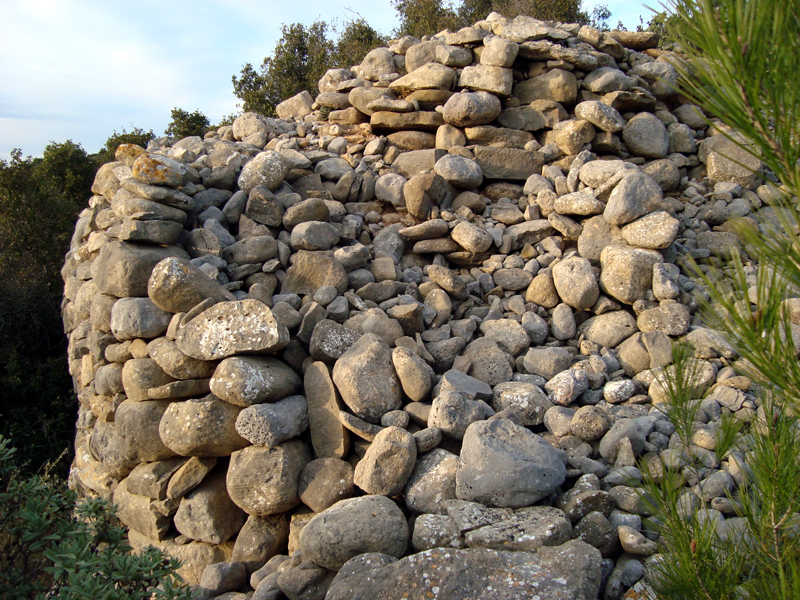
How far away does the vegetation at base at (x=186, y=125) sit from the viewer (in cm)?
1023

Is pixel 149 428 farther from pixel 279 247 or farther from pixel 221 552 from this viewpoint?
pixel 279 247

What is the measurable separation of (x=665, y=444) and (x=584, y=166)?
3.75 meters

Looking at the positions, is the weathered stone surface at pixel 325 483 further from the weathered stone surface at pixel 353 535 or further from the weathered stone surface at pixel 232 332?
the weathered stone surface at pixel 232 332

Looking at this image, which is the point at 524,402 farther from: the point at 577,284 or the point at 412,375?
the point at 577,284

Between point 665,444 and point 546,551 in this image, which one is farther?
point 665,444

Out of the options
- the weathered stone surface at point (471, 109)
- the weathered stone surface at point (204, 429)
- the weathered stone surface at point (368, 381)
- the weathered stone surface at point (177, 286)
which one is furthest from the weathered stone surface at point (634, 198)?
the weathered stone surface at point (204, 429)

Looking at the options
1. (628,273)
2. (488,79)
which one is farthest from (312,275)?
(488,79)

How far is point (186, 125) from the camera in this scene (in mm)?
10289

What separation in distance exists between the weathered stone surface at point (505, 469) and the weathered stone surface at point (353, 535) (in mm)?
493

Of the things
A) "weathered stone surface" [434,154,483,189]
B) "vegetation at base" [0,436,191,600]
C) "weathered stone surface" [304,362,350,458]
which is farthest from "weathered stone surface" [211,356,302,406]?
"weathered stone surface" [434,154,483,189]

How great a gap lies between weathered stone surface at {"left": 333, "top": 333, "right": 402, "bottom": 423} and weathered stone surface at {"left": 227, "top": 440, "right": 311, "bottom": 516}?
2.04 feet

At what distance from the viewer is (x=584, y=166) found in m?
6.57

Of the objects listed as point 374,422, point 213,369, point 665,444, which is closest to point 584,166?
point 665,444

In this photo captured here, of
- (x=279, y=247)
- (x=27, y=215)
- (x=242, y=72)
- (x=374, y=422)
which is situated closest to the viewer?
(x=374, y=422)
